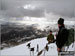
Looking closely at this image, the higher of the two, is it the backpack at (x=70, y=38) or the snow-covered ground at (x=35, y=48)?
the backpack at (x=70, y=38)

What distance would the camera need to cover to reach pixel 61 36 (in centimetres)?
187

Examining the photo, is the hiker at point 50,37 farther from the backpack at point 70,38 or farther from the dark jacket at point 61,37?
the backpack at point 70,38

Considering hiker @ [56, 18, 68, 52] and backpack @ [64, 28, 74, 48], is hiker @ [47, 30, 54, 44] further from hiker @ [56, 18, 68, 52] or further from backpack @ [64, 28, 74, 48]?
backpack @ [64, 28, 74, 48]

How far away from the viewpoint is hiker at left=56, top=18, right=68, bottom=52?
73.6 inches

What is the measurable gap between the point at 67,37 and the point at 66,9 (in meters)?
0.41

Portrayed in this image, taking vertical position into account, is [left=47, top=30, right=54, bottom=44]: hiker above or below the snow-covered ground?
above

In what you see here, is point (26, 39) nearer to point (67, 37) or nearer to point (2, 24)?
point (2, 24)

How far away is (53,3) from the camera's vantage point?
76.5 inches

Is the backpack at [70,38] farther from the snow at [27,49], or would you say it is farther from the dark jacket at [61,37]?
the snow at [27,49]

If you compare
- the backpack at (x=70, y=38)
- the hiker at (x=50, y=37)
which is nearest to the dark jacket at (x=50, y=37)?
the hiker at (x=50, y=37)

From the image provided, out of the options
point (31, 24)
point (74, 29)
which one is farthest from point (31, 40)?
point (74, 29)

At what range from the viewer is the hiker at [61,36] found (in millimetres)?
1870

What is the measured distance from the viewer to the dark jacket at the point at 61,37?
73.6 inches

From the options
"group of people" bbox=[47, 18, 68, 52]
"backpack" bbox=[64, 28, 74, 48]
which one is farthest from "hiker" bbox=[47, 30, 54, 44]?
"backpack" bbox=[64, 28, 74, 48]
